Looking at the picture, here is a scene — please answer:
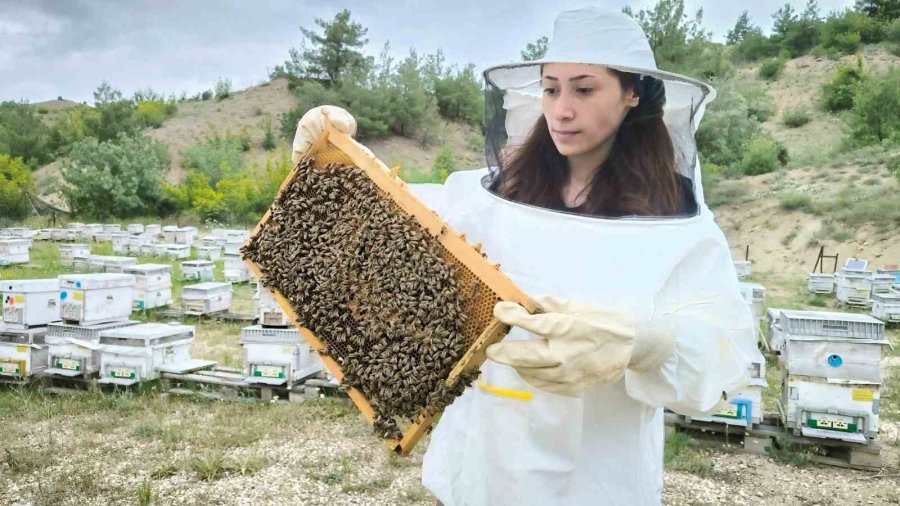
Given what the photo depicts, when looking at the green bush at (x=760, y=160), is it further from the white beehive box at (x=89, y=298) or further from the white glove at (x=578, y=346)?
the white glove at (x=578, y=346)

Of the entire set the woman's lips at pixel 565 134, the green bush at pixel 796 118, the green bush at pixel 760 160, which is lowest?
the woman's lips at pixel 565 134

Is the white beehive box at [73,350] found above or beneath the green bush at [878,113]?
beneath

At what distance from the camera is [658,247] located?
5.45 feet

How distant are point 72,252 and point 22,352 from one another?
9.21 meters

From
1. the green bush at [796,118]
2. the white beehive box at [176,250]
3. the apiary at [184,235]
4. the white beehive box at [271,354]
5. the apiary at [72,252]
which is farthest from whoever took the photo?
the green bush at [796,118]

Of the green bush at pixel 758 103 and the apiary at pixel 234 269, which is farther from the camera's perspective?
the green bush at pixel 758 103

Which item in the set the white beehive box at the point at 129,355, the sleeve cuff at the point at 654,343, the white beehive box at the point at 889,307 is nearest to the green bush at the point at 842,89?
the white beehive box at the point at 889,307

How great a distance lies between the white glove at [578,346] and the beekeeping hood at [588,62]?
57 cm

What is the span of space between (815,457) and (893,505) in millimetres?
692

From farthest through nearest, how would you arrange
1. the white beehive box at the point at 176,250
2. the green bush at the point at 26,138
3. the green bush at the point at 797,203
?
the green bush at the point at 26,138 < the green bush at the point at 797,203 < the white beehive box at the point at 176,250

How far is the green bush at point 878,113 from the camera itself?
25984mm

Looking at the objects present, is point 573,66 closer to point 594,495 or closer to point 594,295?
point 594,295

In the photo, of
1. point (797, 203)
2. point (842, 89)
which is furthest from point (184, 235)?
point (842, 89)

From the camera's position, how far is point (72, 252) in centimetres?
1465
